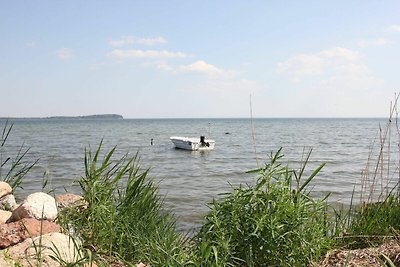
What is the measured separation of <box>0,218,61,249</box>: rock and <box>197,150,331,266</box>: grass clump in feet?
4.55

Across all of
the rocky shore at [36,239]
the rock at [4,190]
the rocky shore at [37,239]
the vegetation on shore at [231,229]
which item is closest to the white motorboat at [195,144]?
the rock at [4,190]

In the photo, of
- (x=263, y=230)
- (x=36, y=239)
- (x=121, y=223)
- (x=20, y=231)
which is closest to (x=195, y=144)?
(x=121, y=223)

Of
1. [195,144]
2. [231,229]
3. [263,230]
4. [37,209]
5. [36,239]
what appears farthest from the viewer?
[195,144]

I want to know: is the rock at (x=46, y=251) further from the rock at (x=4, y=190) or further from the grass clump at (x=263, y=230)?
the rock at (x=4, y=190)

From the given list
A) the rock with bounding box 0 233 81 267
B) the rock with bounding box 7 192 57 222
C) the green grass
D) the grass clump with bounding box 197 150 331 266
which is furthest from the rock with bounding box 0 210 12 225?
the grass clump with bounding box 197 150 331 266

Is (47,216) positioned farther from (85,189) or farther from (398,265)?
(398,265)

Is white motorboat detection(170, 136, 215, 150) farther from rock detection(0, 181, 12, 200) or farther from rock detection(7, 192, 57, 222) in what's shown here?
rock detection(7, 192, 57, 222)

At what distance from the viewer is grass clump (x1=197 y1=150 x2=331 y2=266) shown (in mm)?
3676

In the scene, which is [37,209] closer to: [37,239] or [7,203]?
[37,239]

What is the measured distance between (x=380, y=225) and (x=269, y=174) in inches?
67.8

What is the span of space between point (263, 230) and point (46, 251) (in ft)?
5.78

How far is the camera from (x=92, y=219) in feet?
13.8

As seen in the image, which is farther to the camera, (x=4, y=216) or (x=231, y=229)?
(x=4, y=216)

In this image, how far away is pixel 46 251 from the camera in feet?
11.4
